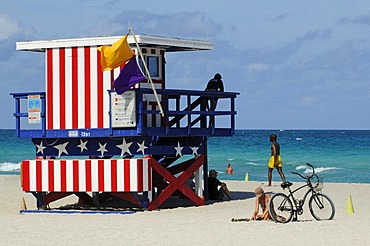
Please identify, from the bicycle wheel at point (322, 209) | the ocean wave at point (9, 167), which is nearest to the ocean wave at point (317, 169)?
the ocean wave at point (9, 167)

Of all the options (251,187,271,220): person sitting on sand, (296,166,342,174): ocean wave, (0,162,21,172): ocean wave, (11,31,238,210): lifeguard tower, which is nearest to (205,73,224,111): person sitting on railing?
(11,31,238,210): lifeguard tower

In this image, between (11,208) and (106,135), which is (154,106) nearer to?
(106,135)

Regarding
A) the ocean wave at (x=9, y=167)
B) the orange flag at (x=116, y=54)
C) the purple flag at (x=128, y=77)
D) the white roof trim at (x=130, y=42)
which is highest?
the white roof trim at (x=130, y=42)

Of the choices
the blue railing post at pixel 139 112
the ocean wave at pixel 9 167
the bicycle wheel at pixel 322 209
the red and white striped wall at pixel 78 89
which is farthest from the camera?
the ocean wave at pixel 9 167

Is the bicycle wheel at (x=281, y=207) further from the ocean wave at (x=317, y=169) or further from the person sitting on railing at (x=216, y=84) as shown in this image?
the ocean wave at (x=317, y=169)

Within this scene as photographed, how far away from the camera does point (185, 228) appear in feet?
56.5

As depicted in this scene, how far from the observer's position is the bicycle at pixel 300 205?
57.6ft

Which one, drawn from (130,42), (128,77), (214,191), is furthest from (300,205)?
(214,191)

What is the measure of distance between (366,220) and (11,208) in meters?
8.85

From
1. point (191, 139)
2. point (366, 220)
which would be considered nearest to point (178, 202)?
point (191, 139)

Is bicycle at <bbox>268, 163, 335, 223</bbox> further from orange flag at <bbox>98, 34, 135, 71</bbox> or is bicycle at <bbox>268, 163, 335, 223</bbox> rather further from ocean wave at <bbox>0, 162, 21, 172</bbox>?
ocean wave at <bbox>0, 162, 21, 172</bbox>

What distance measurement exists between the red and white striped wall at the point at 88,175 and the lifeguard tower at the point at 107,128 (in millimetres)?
20

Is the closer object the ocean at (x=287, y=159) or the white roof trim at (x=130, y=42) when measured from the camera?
the white roof trim at (x=130, y=42)

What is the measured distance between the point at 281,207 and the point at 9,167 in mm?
47083
